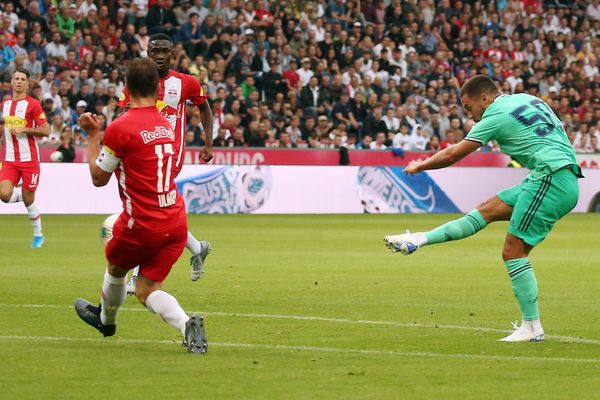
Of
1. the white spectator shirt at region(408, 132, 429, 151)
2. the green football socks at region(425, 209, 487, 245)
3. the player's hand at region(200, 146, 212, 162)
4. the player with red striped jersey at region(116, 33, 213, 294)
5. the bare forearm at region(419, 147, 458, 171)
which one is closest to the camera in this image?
the bare forearm at region(419, 147, 458, 171)

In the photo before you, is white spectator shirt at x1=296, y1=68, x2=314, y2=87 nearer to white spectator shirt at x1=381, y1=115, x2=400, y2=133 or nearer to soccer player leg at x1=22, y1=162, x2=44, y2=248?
white spectator shirt at x1=381, y1=115, x2=400, y2=133

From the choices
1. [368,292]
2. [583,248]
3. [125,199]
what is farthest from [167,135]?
[583,248]

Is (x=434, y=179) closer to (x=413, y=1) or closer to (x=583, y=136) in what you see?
(x=583, y=136)

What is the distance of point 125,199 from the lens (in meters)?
7.91

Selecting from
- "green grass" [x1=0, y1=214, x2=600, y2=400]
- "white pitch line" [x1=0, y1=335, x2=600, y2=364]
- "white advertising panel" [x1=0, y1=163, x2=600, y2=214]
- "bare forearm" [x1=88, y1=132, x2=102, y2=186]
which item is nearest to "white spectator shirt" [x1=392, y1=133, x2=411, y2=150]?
"white advertising panel" [x1=0, y1=163, x2=600, y2=214]

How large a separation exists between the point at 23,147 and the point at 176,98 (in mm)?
7088

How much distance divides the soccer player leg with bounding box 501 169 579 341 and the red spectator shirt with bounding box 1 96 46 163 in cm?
1007

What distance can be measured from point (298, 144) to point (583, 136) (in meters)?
8.69

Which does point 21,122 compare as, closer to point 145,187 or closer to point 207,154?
point 207,154

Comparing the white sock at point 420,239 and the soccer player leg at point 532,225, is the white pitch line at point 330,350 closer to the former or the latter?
the soccer player leg at point 532,225

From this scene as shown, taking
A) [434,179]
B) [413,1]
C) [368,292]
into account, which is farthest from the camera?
[413,1]

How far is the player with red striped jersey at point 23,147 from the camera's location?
17.5 metres

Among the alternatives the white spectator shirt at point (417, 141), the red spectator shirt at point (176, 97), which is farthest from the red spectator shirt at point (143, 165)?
the white spectator shirt at point (417, 141)

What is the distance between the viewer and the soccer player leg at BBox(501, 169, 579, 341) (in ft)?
29.1
